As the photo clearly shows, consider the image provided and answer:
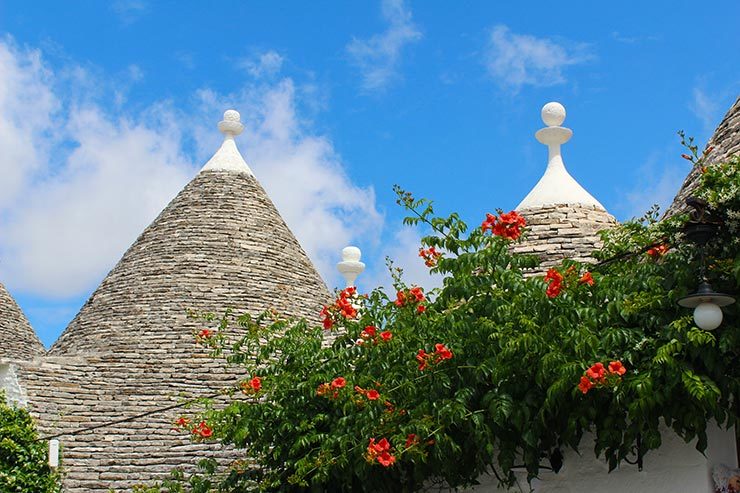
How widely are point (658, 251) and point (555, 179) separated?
159 inches

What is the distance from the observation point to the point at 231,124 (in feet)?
57.0

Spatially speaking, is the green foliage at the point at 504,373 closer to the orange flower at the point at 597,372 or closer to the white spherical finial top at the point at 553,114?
the orange flower at the point at 597,372

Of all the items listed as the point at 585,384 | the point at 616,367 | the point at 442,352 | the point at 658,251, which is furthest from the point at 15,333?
the point at 616,367

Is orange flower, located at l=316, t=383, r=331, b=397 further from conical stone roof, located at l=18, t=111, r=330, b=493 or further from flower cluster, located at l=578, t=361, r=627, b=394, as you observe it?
conical stone roof, located at l=18, t=111, r=330, b=493

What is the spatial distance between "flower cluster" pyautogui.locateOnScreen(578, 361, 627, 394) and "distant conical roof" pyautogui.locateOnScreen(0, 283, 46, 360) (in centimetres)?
1091

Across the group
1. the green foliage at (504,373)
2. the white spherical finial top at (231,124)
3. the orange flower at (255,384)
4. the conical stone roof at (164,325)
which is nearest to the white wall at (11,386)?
the conical stone roof at (164,325)

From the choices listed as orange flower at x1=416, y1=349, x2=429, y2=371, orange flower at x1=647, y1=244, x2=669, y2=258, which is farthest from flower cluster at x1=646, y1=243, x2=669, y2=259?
orange flower at x1=416, y1=349, x2=429, y2=371

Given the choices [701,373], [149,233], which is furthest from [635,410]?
[149,233]

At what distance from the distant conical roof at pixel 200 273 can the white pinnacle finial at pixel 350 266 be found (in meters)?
0.47

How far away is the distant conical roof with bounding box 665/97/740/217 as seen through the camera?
903 centimetres

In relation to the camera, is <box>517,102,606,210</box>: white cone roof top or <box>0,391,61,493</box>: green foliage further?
<box>0,391,61,493</box>: green foliage

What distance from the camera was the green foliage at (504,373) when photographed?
23.4ft

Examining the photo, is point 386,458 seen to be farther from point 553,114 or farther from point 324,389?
point 553,114

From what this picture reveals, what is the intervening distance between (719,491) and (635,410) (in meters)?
0.96
